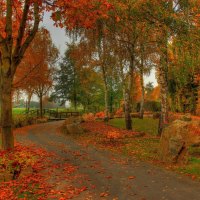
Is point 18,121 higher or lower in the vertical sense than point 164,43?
lower

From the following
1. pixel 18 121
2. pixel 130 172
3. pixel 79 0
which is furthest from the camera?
pixel 18 121

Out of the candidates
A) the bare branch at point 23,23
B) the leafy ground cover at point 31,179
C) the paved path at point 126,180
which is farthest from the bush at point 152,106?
the bare branch at point 23,23

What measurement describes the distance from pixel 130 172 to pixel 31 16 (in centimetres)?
764

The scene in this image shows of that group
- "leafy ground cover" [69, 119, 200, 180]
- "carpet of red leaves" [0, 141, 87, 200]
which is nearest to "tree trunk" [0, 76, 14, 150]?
"carpet of red leaves" [0, 141, 87, 200]

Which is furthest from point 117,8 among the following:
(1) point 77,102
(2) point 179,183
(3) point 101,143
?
(1) point 77,102

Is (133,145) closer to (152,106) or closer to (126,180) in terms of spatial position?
(126,180)

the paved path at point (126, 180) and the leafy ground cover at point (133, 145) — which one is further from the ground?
the leafy ground cover at point (133, 145)

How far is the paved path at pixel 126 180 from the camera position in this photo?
330 inches

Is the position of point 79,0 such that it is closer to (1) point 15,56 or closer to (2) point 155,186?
(1) point 15,56

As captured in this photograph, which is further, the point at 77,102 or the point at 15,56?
the point at 77,102

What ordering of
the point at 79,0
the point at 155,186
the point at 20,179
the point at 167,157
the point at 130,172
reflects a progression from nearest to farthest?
the point at 155,186, the point at 20,179, the point at 130,172, the point at 79,0, the point at 167,157

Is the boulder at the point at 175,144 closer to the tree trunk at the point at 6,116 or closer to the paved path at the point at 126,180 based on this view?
the paved path at the point at 126,180

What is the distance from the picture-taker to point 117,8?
1798cm

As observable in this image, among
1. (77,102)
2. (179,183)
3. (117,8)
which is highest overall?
(117,8)
